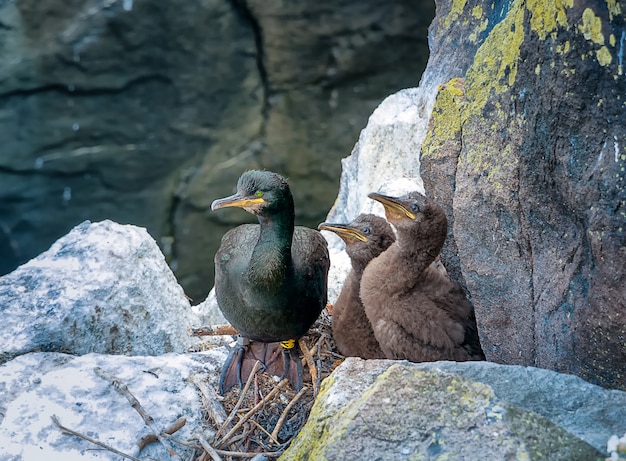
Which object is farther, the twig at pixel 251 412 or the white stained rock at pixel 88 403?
the twig at pixel 251 412

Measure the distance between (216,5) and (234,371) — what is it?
603 centimetres

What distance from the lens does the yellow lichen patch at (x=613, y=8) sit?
2.38 meters

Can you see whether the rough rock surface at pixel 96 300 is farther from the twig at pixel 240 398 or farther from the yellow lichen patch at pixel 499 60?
the yellow lichen patch at pixel 499 60

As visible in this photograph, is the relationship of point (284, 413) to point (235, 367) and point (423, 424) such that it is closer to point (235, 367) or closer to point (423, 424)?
point (235, 367)

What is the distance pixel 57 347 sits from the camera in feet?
12.4

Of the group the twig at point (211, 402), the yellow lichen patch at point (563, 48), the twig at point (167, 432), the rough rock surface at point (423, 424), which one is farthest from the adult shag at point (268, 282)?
the yellow lichen patch at point (563, 48)

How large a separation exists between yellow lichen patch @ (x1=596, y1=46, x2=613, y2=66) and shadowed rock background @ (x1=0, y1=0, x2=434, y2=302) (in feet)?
22.4

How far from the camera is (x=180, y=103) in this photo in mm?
9320

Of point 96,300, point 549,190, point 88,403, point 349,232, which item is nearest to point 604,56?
point 549,190

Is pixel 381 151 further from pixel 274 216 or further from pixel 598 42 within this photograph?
pixel 598 42

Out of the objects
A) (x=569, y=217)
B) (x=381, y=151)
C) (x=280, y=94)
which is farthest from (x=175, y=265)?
(x=569, y=217)

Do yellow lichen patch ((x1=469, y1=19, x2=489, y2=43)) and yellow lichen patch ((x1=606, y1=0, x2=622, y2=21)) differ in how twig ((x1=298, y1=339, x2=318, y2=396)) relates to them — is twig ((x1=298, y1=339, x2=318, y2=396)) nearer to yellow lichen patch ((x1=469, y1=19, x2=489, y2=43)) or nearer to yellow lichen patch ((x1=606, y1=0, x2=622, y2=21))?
yellow lichen patch ((x1=469, y1=19, x2=489, y2=43))

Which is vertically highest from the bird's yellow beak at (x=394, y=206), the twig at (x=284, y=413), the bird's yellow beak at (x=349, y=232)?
the bird's yellow beak at (x=394, y=206)

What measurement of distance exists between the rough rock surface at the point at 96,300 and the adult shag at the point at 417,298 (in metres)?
1.16
